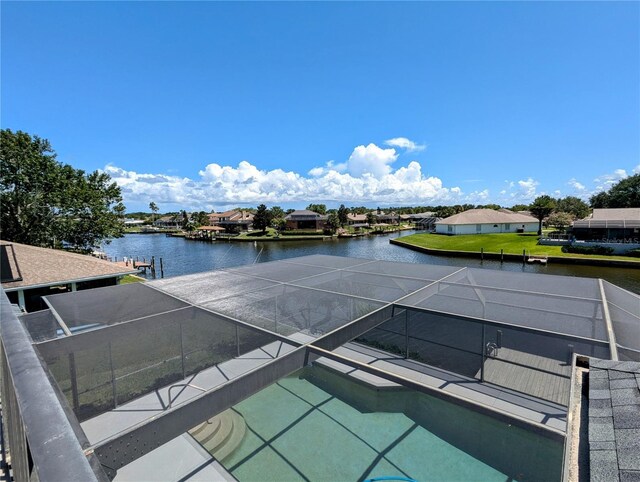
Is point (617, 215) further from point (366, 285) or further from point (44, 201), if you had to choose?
point (44, 201)

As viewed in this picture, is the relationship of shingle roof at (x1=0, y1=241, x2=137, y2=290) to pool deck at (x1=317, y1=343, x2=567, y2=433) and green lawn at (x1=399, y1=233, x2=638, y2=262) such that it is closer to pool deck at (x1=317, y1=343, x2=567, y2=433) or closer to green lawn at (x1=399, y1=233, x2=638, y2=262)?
pool deck at (x1=317, y1=343, x2=567, y2=433)

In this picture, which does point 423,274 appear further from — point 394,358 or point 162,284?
point 162,284

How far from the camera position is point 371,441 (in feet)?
19.7

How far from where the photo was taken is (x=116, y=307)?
6895 mm

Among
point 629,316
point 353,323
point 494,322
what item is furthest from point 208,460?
point 629,316

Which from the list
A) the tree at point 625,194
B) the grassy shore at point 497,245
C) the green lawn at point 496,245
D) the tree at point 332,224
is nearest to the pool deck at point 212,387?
the grassy shore at point 497,245

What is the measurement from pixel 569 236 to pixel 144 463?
140ft

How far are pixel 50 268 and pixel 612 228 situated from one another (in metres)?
42.9

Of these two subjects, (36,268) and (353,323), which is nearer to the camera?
(353,323)

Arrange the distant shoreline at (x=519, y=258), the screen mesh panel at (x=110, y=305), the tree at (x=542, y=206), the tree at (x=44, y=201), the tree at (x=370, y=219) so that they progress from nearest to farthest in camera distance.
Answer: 1. the screen mesh panel at (x=110, y=305)
2. the tree at (x=44, y=201)
3. the distant shoreline at (x=519, y=258)
4. the tree at (x=542, y=206)
5. the tree at (x=370, y=219)

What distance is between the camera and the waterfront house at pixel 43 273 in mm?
11539

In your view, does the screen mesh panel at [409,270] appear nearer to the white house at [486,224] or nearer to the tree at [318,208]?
the white house at [486,224]

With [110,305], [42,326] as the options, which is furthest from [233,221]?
[42,326]

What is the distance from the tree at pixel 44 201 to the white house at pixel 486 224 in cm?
4364
